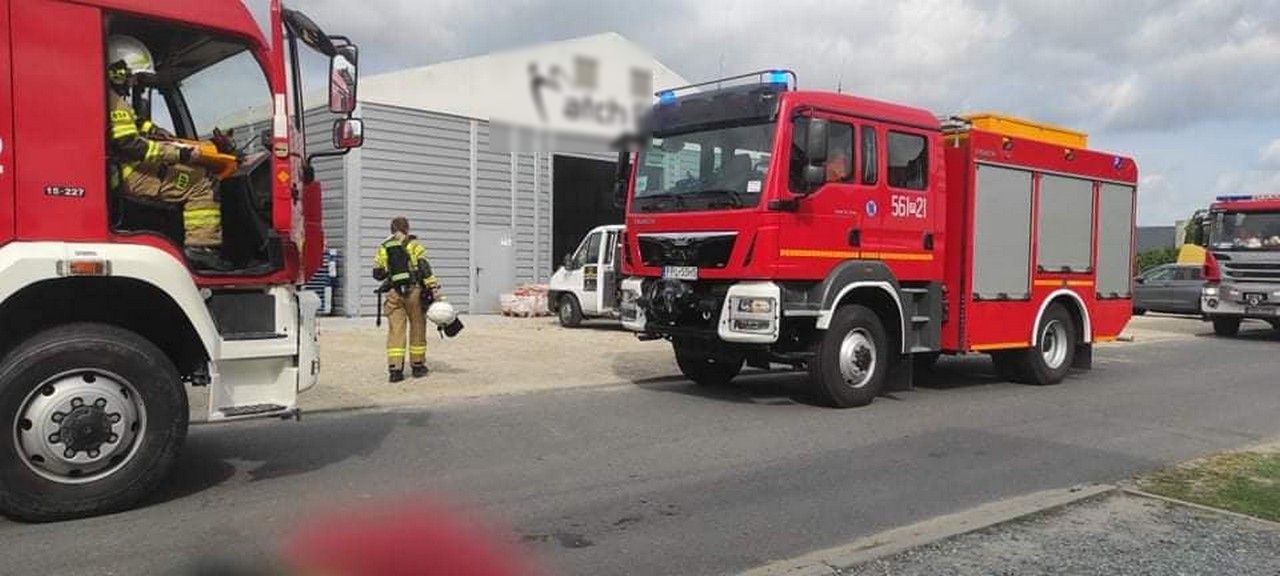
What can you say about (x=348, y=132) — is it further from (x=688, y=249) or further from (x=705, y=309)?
(x=705, y=309)

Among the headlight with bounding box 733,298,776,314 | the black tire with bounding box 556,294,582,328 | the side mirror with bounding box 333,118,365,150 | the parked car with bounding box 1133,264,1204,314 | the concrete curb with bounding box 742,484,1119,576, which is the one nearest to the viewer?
the concrete curb with bounding box 742,484,1119,576

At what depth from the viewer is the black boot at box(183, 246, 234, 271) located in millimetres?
5840

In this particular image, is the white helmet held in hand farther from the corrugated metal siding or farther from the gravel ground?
the corrugated metal siding

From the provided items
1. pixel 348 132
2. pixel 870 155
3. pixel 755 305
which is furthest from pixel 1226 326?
pixel 348 132

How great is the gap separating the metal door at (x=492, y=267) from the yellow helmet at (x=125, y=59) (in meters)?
14.8

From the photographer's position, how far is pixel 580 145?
6.23ft

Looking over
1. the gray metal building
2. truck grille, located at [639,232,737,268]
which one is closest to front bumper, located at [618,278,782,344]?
truck grille, located at [639,232,737,268]

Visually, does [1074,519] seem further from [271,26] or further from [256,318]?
[271,26]

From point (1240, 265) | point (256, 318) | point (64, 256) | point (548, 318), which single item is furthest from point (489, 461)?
point (1240, 265)

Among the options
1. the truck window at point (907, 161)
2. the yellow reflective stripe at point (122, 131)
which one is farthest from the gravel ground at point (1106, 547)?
the truck window at point (907, 161)

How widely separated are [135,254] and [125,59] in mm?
1081

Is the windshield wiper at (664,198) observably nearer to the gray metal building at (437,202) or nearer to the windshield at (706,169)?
the windshield at (706,169)

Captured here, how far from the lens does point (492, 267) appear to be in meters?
20.7

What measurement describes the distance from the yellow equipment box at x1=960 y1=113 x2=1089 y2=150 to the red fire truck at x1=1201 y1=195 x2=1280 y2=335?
8726mm
